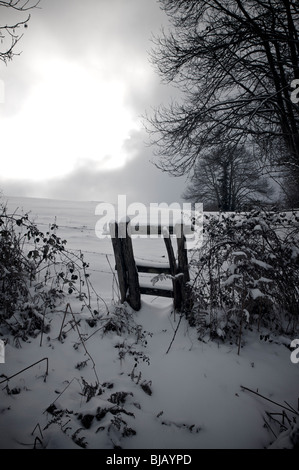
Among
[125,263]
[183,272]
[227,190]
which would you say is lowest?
[183,272]

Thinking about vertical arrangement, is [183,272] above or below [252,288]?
above

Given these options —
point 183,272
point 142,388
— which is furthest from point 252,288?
point 142,388

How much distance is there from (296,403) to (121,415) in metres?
1.62

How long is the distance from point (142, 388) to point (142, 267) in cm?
155

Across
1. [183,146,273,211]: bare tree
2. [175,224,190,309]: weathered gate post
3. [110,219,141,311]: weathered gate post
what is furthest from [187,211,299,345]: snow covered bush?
[183,146,273,211]: bare tree

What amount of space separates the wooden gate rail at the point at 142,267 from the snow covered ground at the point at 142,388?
0.27 metres

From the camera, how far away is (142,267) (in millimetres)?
3303

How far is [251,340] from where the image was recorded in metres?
2.80

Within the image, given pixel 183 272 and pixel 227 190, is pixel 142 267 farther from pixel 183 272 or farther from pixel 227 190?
pixel 227 190

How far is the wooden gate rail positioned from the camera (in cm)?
307

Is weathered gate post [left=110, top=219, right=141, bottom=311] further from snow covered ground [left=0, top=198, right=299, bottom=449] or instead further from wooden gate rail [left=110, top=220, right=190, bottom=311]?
snow covered ground [left=0, top=198, right=299, bottom=449]

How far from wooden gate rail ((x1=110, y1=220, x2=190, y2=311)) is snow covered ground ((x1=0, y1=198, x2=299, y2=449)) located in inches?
10.7
